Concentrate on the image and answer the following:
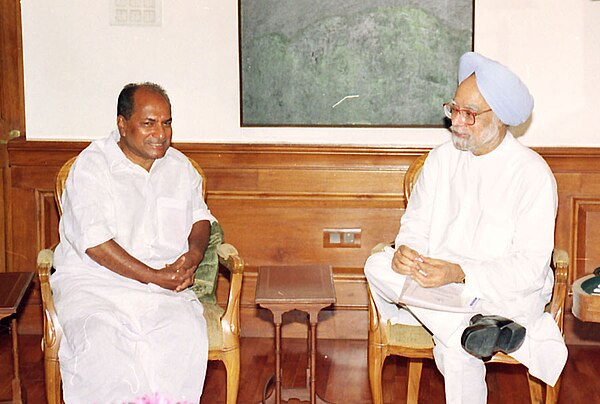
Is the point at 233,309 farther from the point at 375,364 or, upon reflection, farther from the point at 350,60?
the point at 350,60

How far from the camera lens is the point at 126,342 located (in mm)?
3658

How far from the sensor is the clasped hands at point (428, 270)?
12.1 ft

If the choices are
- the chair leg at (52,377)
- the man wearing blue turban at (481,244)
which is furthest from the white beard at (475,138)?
the chair leg at (52,377)

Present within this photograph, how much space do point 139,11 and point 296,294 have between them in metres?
2.02

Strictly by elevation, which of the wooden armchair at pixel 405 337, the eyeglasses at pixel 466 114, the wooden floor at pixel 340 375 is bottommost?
the wooden floor at pixel 340 375

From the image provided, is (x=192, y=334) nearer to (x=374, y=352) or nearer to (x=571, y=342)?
(x=374, y=352)

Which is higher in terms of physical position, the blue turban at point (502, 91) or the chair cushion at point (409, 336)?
the blue turban at point (502, 91)

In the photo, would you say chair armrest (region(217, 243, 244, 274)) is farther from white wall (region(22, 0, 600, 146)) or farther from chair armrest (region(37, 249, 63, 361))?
white wall (region(22, 0, 600, 146))

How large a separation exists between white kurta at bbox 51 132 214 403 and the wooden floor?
755 mm

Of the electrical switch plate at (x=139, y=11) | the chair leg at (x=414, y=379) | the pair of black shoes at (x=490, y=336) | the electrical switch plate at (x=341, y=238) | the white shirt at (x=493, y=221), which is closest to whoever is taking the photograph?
the pair of black shoes at (x=490, y=336)

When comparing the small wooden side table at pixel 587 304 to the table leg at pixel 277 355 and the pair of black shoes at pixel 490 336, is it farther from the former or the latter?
the table leg at pixel 277 355

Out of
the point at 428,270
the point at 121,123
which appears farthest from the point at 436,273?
the point at 121,123

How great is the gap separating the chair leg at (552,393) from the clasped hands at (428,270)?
1.84 ft

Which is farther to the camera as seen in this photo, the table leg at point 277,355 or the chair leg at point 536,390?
the chair leg at point 536,390
